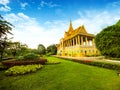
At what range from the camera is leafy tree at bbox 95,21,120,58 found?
21.0 meters

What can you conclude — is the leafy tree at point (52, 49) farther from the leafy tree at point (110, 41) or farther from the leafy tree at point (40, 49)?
the leafy tree at point (110, 41)

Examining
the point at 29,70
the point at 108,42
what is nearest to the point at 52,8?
the point at 29,70

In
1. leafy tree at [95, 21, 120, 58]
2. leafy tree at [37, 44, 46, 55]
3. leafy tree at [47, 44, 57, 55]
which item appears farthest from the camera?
leafy tree at [47, 44, 57, 55]

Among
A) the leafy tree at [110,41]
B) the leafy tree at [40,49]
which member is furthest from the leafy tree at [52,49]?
the leafy tree at [110,41]

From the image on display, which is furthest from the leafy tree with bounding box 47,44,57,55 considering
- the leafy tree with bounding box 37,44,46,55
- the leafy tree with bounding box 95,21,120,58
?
the leafy tree with bounding box 95,21,120,58

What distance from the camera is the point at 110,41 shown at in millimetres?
21375

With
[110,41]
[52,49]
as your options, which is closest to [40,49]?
[52,49]

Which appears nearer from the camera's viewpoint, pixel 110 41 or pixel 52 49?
pixel 110 41

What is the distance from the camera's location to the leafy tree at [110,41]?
21.0 m

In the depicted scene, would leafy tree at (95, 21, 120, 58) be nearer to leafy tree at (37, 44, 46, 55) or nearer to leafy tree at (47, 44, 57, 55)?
leafy tree at (37, 44, 46, 55)

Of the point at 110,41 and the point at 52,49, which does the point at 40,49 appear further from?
the point at 110,41

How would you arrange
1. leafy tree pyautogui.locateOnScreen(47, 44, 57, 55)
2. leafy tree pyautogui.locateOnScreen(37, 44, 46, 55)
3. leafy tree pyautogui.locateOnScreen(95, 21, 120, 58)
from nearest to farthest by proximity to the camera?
leafy tree pyautogui.locateOnScreen(95, 21, 120, 58)
leafy tree pyautogui.locateOnScreen(37, 44, 46, 55)
leafy tree pyautogui.locateOnScreen(47, 44, 57, 55)

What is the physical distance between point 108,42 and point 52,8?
1337cm

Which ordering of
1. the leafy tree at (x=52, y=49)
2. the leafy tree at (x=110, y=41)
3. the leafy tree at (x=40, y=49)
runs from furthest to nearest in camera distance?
the leafy tree at (x=52, y=49)
the leafy tree at (x=40, y=49)
the leafy tree at (x=110, y=41)
